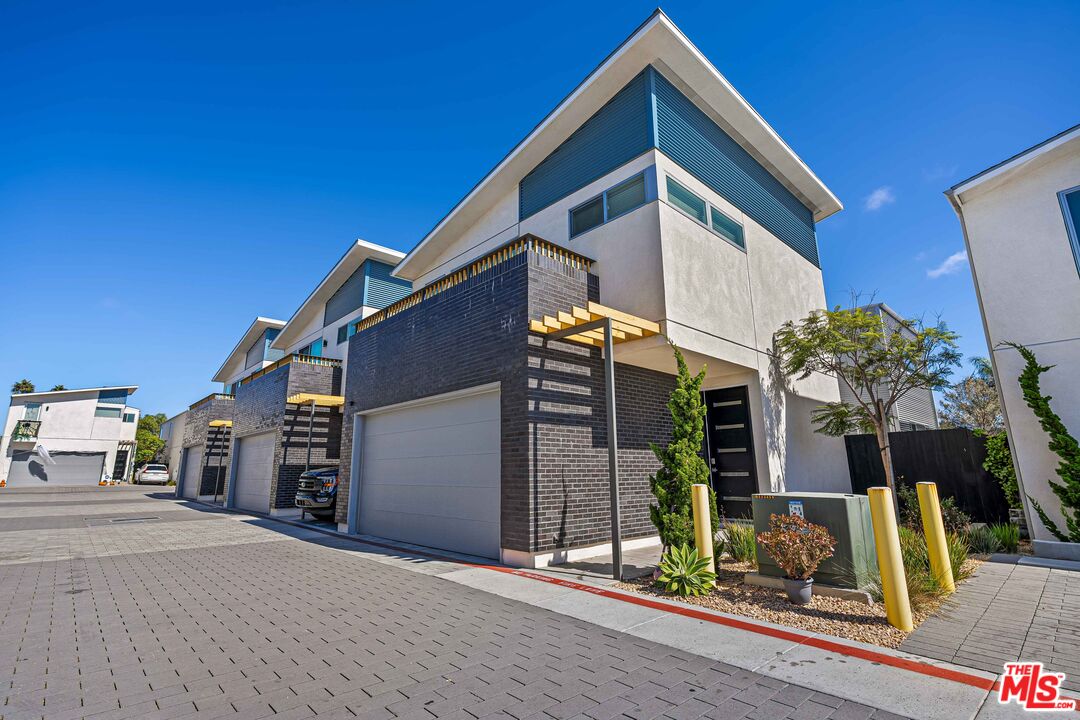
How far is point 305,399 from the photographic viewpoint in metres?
15.4

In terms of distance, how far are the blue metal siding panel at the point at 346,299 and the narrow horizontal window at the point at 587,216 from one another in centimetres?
1173

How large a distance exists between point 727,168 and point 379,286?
46.1 feet

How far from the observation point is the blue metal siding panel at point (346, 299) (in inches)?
772

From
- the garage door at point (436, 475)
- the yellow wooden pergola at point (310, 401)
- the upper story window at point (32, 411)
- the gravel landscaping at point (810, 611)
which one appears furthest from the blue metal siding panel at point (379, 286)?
the upper story window at point (32, 411)

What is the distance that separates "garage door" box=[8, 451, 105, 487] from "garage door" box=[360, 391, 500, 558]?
119ft

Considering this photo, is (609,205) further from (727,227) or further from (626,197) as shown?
(727,227)

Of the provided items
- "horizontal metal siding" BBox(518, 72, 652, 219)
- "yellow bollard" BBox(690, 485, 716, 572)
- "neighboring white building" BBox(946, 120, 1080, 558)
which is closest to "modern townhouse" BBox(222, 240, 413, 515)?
"horizontal metal siding" BBox(518, 72, 652, 219)

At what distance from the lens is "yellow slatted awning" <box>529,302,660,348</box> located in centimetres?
744

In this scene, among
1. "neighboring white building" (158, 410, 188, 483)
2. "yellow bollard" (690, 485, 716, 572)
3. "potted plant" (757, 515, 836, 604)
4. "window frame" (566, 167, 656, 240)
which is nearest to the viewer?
"potted plant" (757, 515, 836, 604)

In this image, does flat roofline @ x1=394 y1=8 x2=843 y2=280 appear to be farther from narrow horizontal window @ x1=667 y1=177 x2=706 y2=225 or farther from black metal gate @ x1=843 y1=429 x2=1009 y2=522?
black metal gate @ x1=843 y1=429 x2=1009 y2=522

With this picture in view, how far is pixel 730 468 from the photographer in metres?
11.2

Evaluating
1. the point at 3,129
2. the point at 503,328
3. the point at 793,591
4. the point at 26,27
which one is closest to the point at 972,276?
the point at 793,591

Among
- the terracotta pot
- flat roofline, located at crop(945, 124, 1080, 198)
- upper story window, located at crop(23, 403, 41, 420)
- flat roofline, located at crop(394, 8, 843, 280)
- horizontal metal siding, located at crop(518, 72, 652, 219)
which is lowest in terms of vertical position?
the terracotta pot

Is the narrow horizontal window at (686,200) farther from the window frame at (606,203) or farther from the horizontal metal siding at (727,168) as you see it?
the horizontal metal siding at (727,168)
